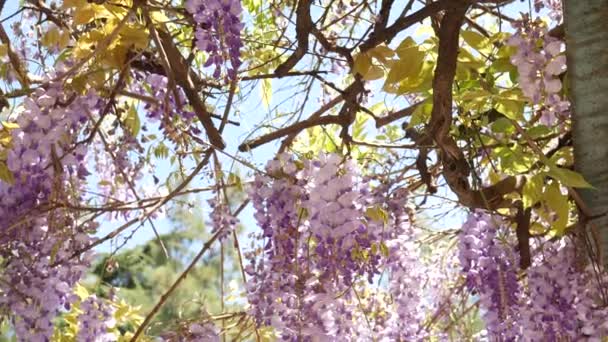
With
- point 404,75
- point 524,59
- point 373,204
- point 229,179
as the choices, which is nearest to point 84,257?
point 229,179

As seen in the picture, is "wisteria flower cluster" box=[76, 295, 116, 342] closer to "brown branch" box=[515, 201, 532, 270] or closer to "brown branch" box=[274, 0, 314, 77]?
"brown branch" box=[274, 0, 314, 77]

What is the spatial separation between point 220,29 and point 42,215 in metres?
0.59

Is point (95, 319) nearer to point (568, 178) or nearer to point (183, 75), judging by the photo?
point (183, 75)

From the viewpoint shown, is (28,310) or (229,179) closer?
(28,310)

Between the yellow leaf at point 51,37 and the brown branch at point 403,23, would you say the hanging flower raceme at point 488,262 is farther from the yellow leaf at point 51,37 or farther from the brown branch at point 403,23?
the yellow leaf at point 51,37

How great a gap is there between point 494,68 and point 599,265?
42cm

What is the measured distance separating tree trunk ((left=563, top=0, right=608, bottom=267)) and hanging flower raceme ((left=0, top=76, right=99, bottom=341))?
897mm

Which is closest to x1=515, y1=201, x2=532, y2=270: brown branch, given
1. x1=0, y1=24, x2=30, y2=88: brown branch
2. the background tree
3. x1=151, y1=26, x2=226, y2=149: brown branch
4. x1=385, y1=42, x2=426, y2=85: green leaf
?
the background tree

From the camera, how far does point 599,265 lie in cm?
177

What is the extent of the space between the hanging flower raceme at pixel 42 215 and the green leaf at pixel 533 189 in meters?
0.83

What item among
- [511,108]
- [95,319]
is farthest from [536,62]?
[95,319]

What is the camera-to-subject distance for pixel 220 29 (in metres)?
1.60

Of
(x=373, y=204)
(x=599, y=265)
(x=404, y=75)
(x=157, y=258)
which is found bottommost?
(x=599, y=265)

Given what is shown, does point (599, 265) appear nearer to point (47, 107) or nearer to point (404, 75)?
point (404, 75)
